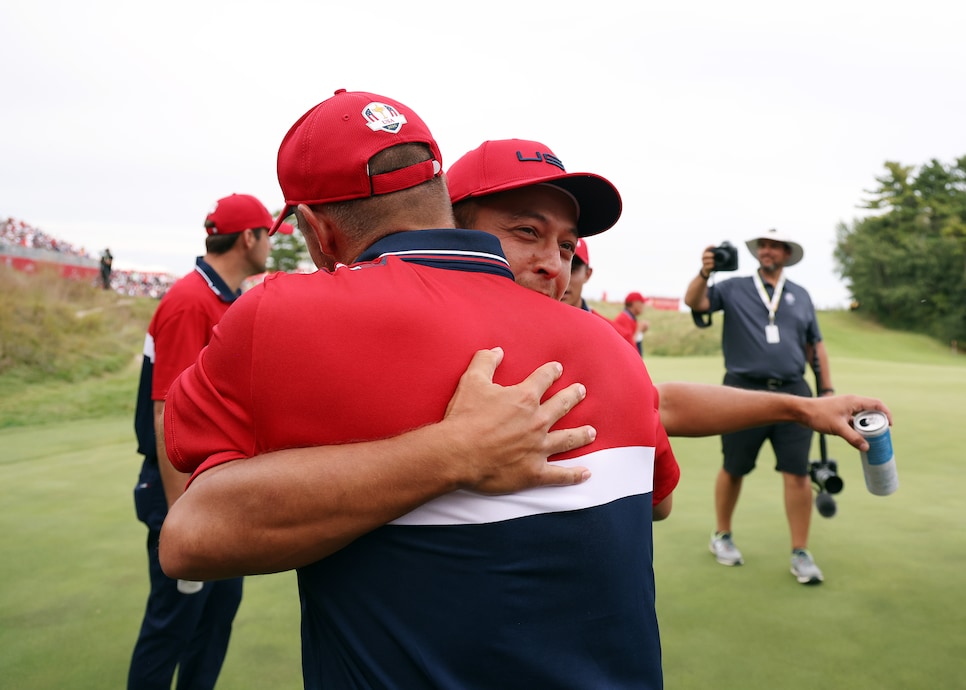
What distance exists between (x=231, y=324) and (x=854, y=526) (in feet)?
21.6

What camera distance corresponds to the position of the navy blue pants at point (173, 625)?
3.50 m

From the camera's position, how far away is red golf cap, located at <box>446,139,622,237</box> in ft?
6.93

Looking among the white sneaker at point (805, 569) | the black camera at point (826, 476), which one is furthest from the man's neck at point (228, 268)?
the white sneaker at point (805, 569)

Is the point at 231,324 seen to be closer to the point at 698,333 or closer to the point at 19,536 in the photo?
the point at 19,536

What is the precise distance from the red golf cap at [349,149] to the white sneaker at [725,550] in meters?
4.85

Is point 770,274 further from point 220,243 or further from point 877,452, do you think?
point 220,243

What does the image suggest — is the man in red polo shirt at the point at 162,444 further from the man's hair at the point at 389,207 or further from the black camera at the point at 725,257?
the black camera at the point at 725,257

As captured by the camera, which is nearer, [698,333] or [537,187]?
[537,187]

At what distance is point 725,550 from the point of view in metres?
5.85

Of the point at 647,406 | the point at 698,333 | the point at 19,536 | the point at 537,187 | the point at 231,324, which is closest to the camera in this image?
the point at 231,324

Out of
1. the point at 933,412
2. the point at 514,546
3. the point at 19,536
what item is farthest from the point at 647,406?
the point at 933,412

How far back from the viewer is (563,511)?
146 cm

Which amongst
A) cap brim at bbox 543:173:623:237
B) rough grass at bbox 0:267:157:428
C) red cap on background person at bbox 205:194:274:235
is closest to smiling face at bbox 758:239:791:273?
red cap on background person at bbox 205:194:274:235

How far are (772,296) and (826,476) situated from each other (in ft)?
5.22
